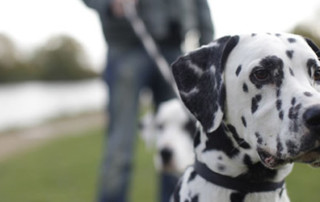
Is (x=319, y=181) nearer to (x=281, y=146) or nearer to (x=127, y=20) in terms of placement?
(x=127, y=20)

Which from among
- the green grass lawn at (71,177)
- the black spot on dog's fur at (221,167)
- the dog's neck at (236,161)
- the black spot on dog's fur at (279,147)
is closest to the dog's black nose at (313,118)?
the black spot on dog's fur at (279,147)

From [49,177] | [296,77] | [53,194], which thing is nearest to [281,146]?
[296,77]

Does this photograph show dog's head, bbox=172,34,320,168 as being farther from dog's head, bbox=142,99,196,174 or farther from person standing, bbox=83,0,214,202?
dog's head, bbox=142,99,196,174

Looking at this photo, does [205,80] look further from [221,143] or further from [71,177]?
[71,177]

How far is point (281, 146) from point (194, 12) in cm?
229

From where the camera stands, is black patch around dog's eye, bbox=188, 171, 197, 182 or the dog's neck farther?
black patch around dog's eye, bbox=188, 171, 197, 182

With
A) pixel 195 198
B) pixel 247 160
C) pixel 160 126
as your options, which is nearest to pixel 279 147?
pixel 247 160

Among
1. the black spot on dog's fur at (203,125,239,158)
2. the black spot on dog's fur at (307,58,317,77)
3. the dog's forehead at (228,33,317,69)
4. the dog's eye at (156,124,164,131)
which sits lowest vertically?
the dog's eye at (156,124,164,131)

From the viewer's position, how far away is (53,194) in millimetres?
6621

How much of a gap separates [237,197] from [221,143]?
0.23 metres

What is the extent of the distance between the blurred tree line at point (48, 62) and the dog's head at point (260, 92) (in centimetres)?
4029

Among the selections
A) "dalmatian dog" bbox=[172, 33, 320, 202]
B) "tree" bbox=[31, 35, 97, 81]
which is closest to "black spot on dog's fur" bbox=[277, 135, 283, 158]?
"dalmatian dog" bbox=[172, 33, 320, 202]

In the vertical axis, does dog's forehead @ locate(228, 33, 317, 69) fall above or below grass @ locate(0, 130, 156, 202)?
above

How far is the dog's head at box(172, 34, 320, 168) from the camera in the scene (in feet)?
5.64
